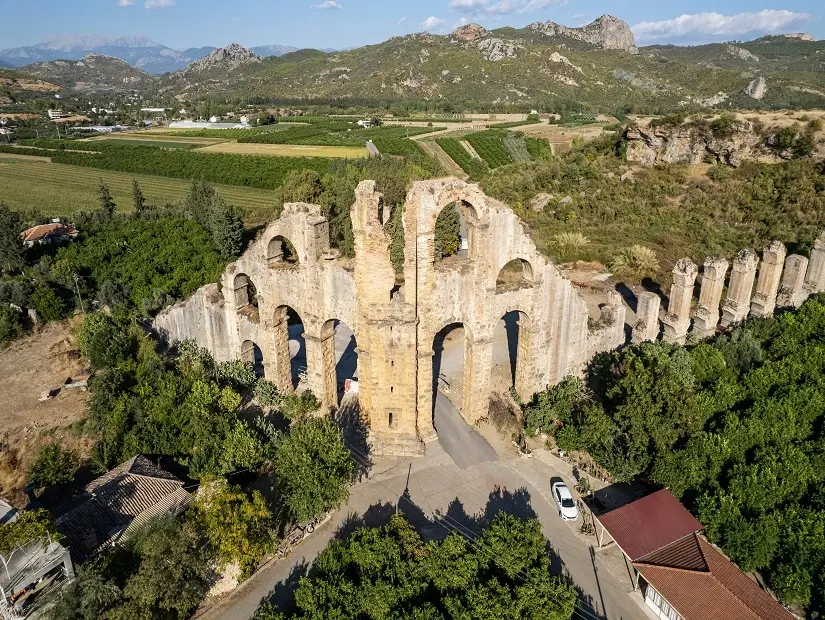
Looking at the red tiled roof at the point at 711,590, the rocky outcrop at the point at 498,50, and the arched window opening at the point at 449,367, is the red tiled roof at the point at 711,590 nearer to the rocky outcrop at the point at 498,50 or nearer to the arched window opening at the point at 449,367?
the arched window opening at the point at 449,367

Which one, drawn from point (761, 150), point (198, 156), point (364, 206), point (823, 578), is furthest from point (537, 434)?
point (198, 156)

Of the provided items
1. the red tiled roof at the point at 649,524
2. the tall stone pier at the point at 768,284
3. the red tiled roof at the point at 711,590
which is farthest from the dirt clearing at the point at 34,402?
the tall stone pier at the point at 768,284

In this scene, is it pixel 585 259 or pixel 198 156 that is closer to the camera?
pixel 585 259

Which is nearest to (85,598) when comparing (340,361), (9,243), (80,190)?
(340,361)

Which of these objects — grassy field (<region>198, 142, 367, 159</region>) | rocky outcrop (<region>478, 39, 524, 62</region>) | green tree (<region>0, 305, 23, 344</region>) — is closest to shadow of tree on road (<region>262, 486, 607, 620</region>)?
green tree (<region>0, 305, 23, 344</region>)

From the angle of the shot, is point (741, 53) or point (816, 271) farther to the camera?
point (741, 53)

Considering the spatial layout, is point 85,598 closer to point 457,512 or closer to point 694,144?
point 457,512

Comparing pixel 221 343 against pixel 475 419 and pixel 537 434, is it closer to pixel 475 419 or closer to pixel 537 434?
pixel 475 419
